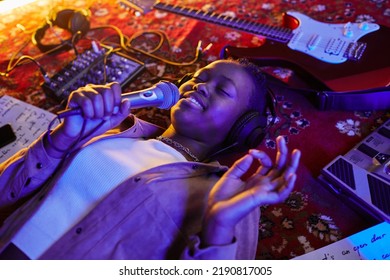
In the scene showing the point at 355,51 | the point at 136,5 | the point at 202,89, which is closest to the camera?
the point at 202,89

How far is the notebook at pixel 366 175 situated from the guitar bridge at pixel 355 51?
12.0 inches

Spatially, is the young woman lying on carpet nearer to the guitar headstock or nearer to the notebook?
the notebook

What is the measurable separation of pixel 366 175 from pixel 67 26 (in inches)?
50.7

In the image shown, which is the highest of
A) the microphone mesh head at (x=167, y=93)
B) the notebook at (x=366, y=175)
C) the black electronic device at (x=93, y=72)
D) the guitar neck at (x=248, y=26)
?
the microphone mesh head at (x=167, y=93)

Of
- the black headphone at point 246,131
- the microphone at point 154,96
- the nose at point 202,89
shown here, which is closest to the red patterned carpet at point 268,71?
the black headphone at point 246,131

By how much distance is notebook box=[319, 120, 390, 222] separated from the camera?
1.04 metres

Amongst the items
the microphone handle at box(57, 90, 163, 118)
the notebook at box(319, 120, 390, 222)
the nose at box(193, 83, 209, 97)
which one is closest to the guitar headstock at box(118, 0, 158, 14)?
the nose at box(193, 83, 209, 97)

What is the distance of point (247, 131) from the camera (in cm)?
106

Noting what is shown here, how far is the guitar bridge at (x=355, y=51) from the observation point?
1.36 meters

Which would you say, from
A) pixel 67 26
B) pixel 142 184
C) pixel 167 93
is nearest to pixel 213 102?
pixel 167 93

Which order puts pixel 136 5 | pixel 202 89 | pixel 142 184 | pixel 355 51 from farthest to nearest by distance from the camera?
pixel 136 5
pixel 355 51
pixel 202 89
pixel 142 184

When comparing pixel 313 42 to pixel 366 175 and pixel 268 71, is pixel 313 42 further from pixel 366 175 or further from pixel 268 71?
pixel 366 175

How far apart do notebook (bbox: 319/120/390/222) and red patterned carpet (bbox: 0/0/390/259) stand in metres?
0.04

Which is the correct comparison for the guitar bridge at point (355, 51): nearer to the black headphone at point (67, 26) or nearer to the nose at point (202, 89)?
the nose at point (202, 89)
